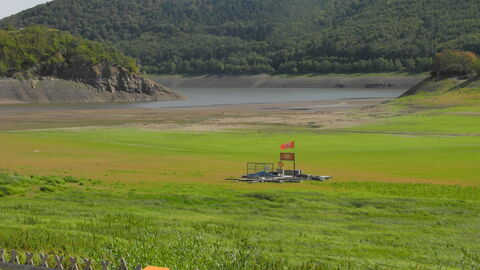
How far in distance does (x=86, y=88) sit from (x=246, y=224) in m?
158

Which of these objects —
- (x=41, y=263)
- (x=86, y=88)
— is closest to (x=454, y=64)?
(x=86, y=88)

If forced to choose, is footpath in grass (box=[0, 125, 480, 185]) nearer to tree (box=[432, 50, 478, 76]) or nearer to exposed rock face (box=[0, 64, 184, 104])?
tree (box=[432, 50, 478, 76])

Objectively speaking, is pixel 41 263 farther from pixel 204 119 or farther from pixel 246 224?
pixel 204 119

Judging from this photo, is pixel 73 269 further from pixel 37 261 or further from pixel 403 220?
pixel 403 220

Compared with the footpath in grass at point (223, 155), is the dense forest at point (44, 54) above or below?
above

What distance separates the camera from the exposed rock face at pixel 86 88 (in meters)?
165

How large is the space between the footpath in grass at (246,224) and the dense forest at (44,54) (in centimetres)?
14851

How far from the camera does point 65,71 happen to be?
184750 millimetres

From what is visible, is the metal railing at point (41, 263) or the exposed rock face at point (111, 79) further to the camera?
the exposed rock face at point (111, 79)

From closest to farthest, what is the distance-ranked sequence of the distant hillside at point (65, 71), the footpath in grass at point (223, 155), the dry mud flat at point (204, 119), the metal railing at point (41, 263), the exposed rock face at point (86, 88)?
the metal railing at point (41, 263) → the footpath in grass at point (223, 155) → the dry mud flat at point (204, 119) → the exposed rock face at point (86, 88) → the distant hillside at point (65, 71)

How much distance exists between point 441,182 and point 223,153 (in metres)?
25.0

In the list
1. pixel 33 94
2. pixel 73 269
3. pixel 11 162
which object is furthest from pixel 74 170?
pixel 33 94

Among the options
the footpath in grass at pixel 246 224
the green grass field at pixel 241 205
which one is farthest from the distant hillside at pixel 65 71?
the footpath in grass at pixel 246 224

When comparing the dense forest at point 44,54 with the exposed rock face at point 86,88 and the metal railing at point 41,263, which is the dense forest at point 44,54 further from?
the metal railing at point 41,263
